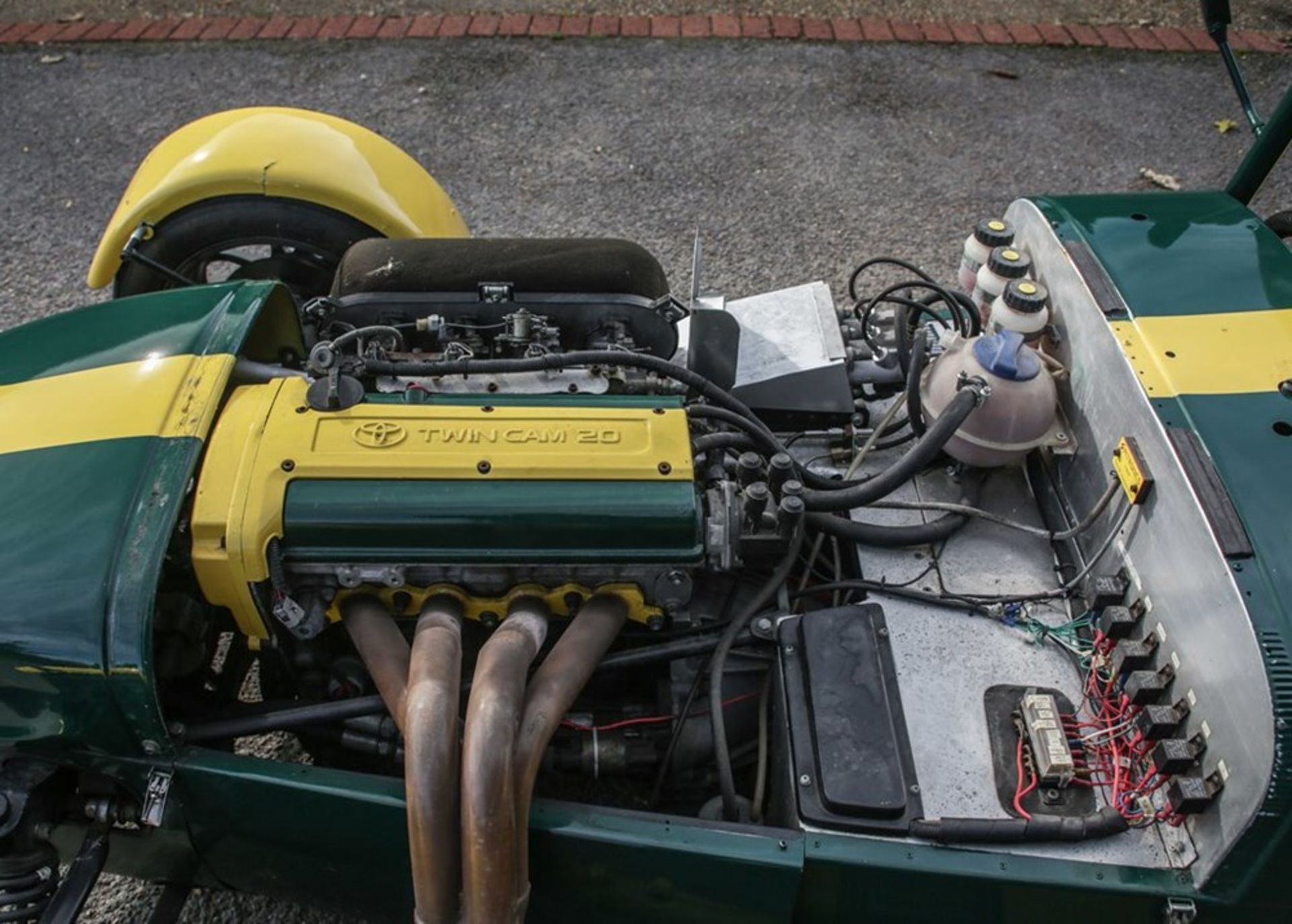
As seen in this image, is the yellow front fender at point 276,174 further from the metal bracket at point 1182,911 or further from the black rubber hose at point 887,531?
the metal bracket at point 1182,911

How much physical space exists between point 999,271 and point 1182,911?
152 cm

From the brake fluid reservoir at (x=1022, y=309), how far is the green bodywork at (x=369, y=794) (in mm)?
464

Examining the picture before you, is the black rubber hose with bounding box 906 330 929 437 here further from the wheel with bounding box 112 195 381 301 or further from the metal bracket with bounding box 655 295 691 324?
the wheel with bounding box 112 195 381 301

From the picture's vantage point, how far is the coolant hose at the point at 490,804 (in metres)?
1.64

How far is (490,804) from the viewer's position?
164 centimetres

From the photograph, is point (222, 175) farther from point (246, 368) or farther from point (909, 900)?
point (909, 900)

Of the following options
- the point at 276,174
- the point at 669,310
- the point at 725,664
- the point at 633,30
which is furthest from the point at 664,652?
the point at 633,30

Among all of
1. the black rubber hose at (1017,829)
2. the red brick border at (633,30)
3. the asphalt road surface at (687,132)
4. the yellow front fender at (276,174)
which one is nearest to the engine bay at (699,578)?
the black rubber hose at (1017,829)

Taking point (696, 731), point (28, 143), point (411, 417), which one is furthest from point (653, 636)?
point (28, 143)

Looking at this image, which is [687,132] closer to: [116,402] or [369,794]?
[116,402]

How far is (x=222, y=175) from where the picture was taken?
284 centimetres

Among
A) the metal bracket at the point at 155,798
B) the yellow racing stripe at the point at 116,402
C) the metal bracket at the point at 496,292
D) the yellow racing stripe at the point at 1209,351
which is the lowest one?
the metal bracket at the point at 155,798

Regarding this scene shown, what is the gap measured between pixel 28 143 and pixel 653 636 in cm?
467

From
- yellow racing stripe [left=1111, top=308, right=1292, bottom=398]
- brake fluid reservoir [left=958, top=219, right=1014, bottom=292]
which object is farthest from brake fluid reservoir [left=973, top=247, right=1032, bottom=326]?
yellow racing stripe [left=1111, top=308, right=1292, bottom=398]
